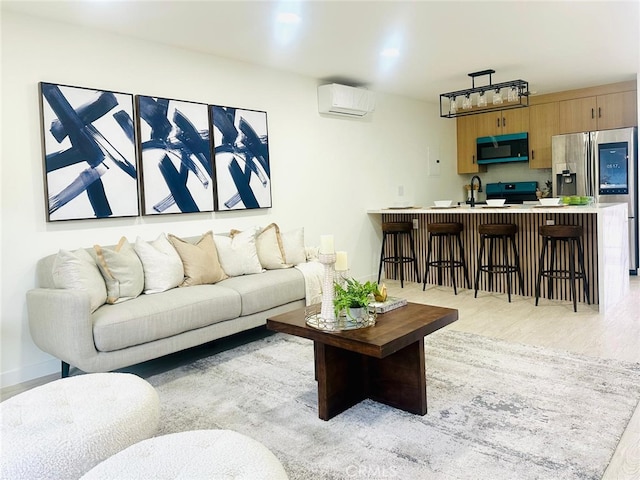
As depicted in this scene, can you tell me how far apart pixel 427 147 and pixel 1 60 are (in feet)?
17.8

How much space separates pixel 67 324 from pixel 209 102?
2.43 m

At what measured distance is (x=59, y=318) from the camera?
9.47ft

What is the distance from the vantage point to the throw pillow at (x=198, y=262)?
3713 mm

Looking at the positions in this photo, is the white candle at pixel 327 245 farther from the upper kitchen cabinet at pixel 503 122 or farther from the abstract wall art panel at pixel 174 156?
the upper kitchen cabinet at pixel 503 122

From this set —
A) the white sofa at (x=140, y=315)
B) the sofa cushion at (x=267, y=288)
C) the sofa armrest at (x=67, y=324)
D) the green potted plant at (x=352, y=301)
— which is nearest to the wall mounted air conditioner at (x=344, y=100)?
the sofa cushion at (x=267, y=288)

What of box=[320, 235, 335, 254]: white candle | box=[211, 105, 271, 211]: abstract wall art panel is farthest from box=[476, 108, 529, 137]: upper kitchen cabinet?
box=[320, 235, 335, 254]: white candle

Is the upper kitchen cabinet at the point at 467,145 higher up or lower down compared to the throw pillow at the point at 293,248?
higher up

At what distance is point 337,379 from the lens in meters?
2.57

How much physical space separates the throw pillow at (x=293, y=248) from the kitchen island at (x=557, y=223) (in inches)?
70.3

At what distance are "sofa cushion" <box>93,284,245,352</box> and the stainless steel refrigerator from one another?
16.3 ft

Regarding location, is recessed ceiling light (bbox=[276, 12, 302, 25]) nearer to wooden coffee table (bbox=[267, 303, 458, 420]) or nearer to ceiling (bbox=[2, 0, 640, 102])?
ceiling (bbox=[2, 0, 640, 102])

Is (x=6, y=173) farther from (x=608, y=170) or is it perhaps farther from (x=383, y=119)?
(x=608, y=170)

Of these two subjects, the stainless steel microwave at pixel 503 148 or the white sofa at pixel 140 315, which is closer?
the white sofa at pixel 140 315

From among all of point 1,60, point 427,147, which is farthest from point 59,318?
point 427,147
